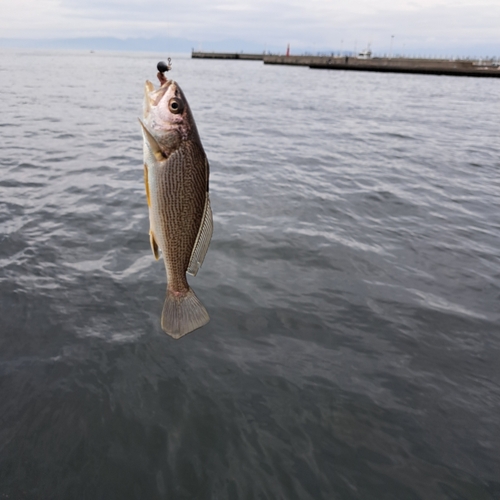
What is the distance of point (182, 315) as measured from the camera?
3516 mm

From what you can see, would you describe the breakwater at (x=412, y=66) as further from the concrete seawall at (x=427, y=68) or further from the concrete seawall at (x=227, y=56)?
the concrete seawall at (x=227, y=56)

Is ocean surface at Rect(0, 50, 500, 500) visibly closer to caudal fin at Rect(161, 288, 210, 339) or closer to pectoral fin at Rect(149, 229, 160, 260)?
caudal fin at Rect(161, 288, 210, 339)

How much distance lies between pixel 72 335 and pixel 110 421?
1.75m

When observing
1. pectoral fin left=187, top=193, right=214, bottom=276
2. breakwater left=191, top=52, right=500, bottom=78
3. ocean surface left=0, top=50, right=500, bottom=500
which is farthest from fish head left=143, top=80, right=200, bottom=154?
breakwater left=191, top=52, right=500, bottom=78

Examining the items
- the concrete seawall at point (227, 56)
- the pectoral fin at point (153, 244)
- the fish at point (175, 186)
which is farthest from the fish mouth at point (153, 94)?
the concrete seawall at point (227, 56)

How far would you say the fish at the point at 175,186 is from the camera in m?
2.85

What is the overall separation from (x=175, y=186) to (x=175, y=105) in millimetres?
544

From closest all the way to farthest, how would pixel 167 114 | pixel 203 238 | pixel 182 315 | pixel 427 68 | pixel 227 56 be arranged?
pixel 167 114 < pixel 203 238 < pixel 182 315 < pixel 427 68 < pixel 227 56

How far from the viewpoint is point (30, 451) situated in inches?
167

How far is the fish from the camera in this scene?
112 inches

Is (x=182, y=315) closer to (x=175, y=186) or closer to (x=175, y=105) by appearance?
(x=175, y=186)

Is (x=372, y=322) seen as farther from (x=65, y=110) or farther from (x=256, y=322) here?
(x=65, y=110)

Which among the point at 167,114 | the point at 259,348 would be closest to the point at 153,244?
the point at 167,114

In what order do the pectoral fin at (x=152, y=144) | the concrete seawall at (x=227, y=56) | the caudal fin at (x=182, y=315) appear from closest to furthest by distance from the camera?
1. the pectoral fin at (x=152, y=144)
2. the caudal fin at (x=182, y=315)
3. the concrete seawall at (x=227, y=56)
